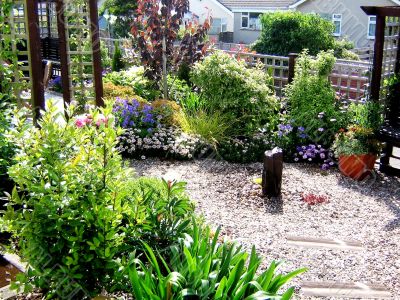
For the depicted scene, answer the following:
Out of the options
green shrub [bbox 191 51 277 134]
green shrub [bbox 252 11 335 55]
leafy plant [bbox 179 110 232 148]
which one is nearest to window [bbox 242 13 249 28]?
green shrub [bbox 252 11 335 55]

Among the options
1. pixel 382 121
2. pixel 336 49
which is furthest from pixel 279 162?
pixel 336 49

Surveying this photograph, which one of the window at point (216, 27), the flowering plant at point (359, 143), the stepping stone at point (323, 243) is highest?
the window at point (216, 27)

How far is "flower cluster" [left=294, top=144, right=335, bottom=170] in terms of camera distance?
6.59 m

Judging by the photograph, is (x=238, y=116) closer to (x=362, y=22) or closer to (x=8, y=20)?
(x=8, y=20)

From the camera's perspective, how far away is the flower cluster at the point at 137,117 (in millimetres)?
6824

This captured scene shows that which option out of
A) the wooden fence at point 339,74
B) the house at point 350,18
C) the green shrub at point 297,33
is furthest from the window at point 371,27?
the wooden fence at point 339,74

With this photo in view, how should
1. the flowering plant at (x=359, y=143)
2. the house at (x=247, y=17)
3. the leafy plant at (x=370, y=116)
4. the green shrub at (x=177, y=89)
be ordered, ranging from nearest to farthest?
the flowering plant at (x=359, y=143) < the leafy plant at (x=370, y=116) < the green shrub at (x=177, y=89) < the house at (x=247, y=17)

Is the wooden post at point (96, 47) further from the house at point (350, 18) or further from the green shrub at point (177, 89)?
the house at point (350, 18)

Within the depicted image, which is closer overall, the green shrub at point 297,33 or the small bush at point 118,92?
the small bush at point 118,92

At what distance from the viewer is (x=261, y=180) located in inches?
221

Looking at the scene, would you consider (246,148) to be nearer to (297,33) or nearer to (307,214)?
(307,214)

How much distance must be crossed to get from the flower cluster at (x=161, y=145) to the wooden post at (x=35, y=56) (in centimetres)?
111

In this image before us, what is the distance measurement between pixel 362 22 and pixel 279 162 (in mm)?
18954

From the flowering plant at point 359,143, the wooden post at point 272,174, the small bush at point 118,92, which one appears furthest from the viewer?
the small bush at point 118,92
